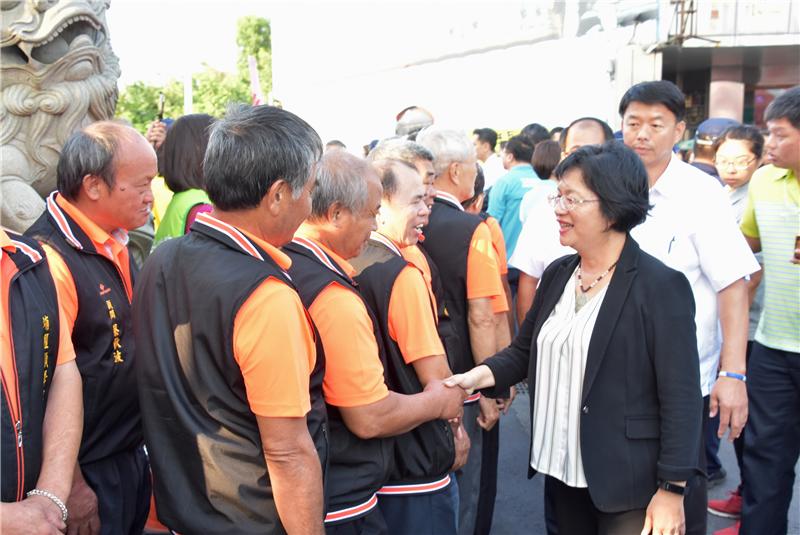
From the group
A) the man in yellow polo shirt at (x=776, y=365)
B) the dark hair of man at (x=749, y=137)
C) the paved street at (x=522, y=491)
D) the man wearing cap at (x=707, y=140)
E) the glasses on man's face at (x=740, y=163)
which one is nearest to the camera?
the man in yellow polo shirt at (x=776, y=365)

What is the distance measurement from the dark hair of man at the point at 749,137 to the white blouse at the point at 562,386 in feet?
10.9

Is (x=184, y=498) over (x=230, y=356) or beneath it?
beneath

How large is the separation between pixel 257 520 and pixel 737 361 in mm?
2156

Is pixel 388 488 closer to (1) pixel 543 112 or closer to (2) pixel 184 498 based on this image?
(2) pixel 184 498

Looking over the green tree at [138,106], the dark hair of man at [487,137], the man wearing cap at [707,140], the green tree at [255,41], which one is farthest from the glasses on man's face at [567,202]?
the green tree at [255,41]

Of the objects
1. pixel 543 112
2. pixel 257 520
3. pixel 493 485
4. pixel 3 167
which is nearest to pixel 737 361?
pixel 493 485

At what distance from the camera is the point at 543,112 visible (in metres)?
17.2

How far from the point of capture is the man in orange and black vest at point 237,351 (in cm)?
185

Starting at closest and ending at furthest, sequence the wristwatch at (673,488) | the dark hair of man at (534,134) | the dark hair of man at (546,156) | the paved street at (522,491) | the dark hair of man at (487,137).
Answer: the wristwatch at (673,488)
the paved street at (522,491)
the dark hair of man at (546,156)
the dark hair of man at (534,134)
the dark hair of man at (487,137)

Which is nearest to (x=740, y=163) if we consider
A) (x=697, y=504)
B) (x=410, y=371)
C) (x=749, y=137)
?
(x=749, y=137)

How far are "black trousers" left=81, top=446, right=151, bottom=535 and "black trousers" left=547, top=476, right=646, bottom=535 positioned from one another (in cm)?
153

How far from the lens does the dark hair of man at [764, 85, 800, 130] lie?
345 centimetres

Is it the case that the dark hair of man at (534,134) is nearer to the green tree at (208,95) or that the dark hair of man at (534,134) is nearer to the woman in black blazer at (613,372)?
the woman in black blazer at (613,372)

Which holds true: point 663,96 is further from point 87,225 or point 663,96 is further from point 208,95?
point 208,95
